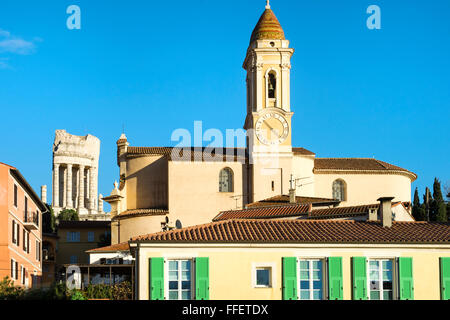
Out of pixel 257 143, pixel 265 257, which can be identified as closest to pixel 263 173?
pixel 257 143

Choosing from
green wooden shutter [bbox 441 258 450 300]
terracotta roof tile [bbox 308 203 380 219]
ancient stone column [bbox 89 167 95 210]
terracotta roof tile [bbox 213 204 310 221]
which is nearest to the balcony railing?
terracotta roof tile [bbox 213 204 310 221]

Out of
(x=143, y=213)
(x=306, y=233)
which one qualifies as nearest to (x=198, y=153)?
(x=143, y=213)

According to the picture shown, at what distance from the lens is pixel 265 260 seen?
31.3 metres

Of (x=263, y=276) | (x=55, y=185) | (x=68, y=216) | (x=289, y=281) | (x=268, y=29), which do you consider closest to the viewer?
(x=289, y=281)

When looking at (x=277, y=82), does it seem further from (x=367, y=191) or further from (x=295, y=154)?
(x=367, y=191)

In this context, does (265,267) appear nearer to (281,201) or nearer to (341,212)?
(341,212)

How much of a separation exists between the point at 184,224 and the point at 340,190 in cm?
1387

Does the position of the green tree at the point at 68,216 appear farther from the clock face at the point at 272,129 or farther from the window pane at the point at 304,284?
the window pane at the point at 304,284

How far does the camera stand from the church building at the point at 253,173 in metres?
70.8

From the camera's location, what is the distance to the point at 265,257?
1233 inches

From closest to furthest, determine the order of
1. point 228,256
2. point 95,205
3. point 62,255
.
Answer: point 228,256
point 62,255
point 95,205

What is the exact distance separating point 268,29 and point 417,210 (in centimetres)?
1960
